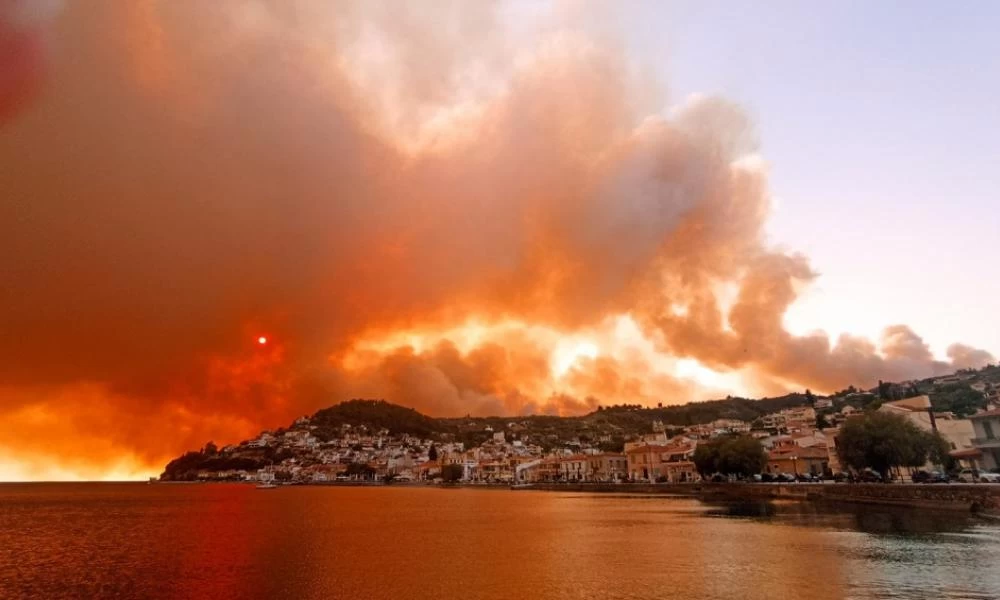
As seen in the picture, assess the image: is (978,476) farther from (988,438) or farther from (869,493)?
(869,493)

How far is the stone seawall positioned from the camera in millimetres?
43250

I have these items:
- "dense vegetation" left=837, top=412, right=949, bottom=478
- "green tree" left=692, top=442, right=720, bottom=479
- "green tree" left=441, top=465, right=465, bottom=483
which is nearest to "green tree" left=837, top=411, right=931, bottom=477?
"dense vegetation" left=837, top=412, right=949, bottom=478

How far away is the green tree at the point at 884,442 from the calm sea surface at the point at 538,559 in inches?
284

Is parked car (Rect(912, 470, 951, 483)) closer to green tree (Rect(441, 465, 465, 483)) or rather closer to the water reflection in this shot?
the water reflection

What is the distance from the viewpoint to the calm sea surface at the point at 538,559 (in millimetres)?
24453

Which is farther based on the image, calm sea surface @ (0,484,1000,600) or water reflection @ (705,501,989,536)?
water reflection @ (705,501,989,536)

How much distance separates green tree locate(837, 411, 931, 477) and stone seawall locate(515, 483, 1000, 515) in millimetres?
2602

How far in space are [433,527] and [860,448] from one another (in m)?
41.0

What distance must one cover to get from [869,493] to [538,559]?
39341 mm

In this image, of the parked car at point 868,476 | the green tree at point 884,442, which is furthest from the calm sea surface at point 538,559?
the parked car at point 868,476

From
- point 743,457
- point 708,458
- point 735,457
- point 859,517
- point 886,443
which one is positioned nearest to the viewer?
point 859,517

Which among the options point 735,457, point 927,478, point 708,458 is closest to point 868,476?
point 927,478

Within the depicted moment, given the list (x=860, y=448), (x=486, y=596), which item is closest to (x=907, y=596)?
(x=486, y=596)

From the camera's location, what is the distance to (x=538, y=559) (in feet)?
107
